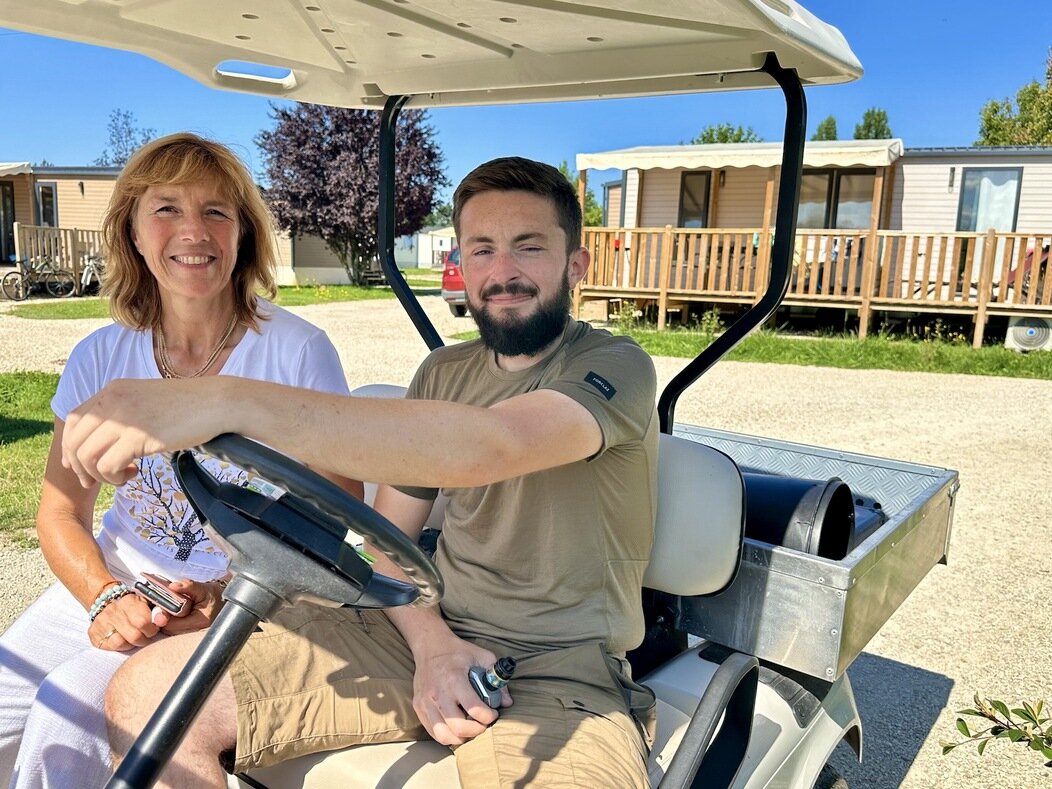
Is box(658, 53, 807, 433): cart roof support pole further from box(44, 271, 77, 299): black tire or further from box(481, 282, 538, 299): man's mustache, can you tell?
box(44, 271, 77, 299): black tire

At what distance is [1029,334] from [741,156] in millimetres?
4812

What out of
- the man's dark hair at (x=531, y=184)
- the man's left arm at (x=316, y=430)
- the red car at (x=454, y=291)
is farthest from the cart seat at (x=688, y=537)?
the red car at (x=454, y=291)

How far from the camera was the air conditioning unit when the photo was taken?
1175 centimetres

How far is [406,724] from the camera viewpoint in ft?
4.99

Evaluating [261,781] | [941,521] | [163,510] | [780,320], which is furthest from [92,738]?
[780,320]

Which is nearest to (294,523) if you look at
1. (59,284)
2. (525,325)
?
(525,325)

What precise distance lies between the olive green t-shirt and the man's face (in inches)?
4.0

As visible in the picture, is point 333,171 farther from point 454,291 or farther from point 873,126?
point 873,126

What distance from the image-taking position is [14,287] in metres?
16.2

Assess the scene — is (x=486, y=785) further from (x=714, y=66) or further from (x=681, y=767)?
(x=714, y=66)

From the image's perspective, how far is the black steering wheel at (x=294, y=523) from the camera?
969 millimetres

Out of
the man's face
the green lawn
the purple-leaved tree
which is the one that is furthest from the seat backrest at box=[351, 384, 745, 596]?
the purple-leaved tree

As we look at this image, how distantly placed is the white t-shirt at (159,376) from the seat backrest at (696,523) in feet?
2.60

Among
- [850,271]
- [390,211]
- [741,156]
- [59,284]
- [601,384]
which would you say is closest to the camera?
[601,384]
